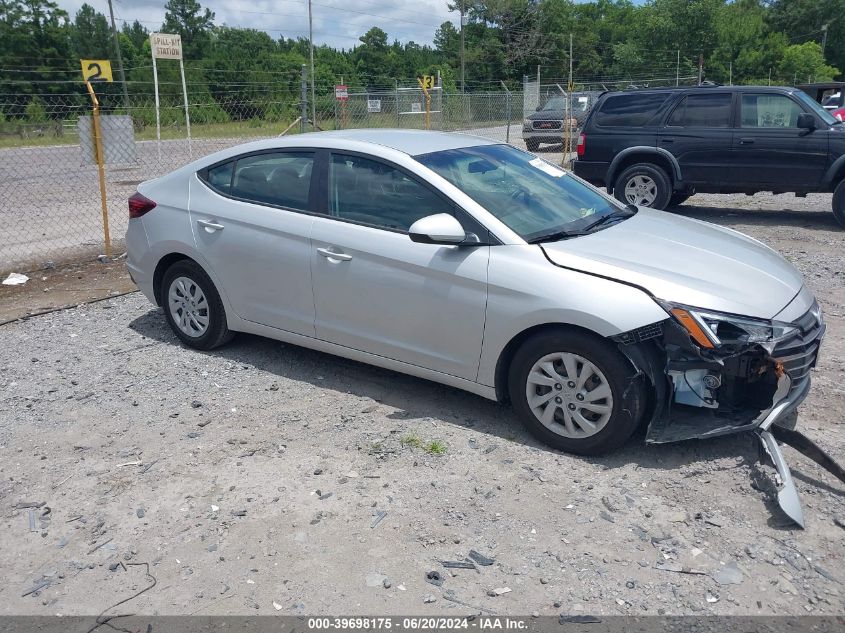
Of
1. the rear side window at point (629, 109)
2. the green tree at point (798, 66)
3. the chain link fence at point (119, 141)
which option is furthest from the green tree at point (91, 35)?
the rear side window at point (629, 109)

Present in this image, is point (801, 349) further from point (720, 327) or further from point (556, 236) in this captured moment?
point (556, 236)

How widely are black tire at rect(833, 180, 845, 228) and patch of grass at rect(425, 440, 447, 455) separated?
8488 mm

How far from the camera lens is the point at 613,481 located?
13.3 feet

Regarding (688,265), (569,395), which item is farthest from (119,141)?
(688,265)

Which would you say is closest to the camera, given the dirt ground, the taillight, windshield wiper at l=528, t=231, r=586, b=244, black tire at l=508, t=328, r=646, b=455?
the dirt ground

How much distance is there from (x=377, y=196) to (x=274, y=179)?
0.90 m

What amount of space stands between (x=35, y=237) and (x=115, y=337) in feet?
19.2

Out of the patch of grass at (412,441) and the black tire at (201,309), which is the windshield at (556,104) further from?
the patch of grass at (412,441)

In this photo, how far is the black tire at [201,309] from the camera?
5.82 meters

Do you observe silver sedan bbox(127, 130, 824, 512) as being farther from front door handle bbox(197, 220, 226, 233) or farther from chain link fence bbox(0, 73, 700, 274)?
chain link fence bbox(0, 73, 700, 274)

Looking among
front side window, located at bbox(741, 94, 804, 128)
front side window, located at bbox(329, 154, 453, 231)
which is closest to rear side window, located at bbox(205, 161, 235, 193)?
front side window, located at bbox(329, 154, 453, 231)

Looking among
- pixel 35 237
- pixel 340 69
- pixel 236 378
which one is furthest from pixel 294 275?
pixel 340 69

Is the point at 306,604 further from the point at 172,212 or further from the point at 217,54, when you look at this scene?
the point at 217,54

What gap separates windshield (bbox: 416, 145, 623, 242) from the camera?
4.74 m
